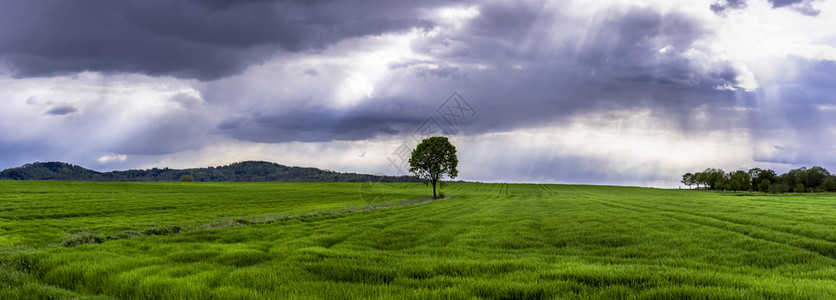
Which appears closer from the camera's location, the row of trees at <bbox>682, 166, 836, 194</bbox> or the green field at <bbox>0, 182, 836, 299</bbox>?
the green field at <bbox>0, 182, 836, 299</bbox>

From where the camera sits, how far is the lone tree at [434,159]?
82375 millimetres

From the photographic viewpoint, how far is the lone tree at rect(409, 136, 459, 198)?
82.4 meters

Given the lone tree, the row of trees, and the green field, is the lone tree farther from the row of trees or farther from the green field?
the row of trees

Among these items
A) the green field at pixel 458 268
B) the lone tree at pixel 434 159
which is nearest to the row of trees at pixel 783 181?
the lone tree at pixel 434 159

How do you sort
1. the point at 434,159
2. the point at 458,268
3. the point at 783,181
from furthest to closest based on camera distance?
the point at 783,181 < the point at 434,159 < the point at 458,268

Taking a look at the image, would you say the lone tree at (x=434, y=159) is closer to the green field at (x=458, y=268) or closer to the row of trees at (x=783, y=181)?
the green field at (x=458, y=268)

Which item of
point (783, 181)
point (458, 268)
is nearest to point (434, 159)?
point (458, 268)

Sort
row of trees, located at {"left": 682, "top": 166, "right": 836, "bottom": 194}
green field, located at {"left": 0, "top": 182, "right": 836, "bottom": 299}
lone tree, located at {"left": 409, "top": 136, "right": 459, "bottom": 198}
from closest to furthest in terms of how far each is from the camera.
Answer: green field, located at {"left": 0, "top": 182, "right": 836, "bottom": 299}
lone tree, located at {"left": 409, "top": 136, "right": 459, "bottom": 198}
row of trees, located at {"left": 682, "top": 166, "right": 836, "bottom": 194}

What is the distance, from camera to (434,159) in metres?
82.3

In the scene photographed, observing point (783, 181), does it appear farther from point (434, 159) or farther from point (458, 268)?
point (458, 268)

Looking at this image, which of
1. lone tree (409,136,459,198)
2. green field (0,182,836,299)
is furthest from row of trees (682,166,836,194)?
green field (0,182,836,299)

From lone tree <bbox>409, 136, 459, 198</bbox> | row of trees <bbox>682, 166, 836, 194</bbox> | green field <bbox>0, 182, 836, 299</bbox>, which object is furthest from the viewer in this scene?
row of trees <bbox>682, 166, 836, 194</bbox>

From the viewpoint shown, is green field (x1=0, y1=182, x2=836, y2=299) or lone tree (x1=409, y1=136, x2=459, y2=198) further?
lone tree (x1=409, y1=136, x2=459, y2=198)

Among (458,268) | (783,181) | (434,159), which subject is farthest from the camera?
(783,181)
